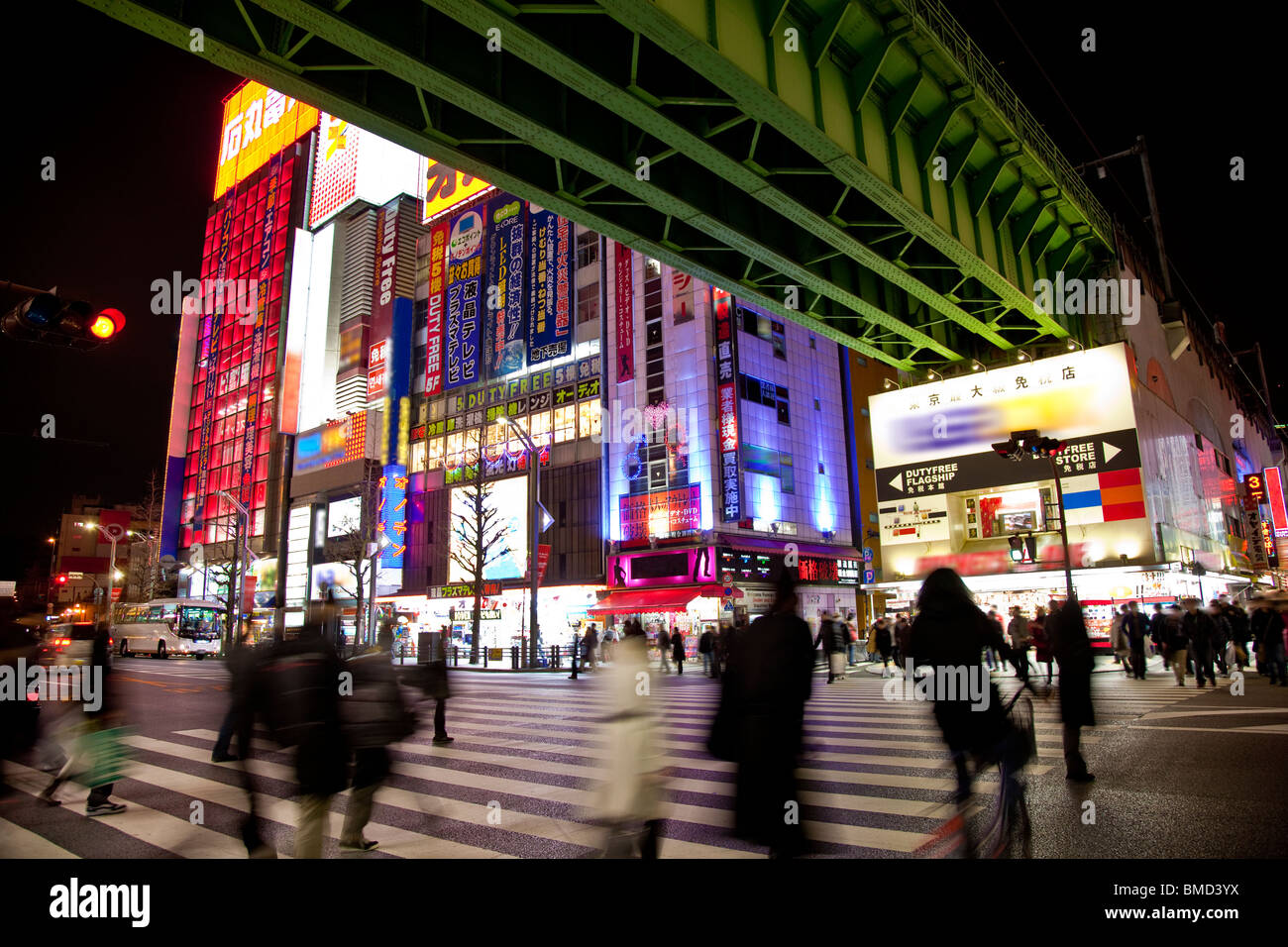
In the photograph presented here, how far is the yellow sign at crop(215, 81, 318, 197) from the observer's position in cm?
8112

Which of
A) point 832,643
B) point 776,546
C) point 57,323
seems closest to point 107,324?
point 57,323

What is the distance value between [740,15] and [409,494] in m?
50.9

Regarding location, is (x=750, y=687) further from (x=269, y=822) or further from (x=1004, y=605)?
(x=1004, y=605)

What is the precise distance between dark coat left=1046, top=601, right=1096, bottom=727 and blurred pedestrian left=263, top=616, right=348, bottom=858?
6018mm

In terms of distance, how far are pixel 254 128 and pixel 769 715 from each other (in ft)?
345

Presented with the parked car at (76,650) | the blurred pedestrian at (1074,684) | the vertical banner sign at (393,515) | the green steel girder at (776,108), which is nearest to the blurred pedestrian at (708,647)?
the green steel girder at (776,108)

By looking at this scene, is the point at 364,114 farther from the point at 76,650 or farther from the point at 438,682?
the point at 438,682

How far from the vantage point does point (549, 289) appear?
4972 cm

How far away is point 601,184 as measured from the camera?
12625mm

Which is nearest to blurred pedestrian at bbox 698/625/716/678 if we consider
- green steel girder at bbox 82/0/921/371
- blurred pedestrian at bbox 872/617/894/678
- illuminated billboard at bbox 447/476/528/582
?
blurred pedestrian at bbox 872/617/894/678

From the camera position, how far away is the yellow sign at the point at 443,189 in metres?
57.8

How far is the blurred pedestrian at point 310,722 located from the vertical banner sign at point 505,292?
47.1 metres
